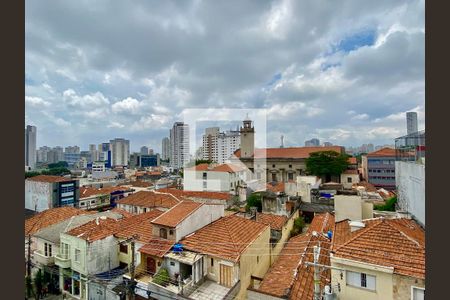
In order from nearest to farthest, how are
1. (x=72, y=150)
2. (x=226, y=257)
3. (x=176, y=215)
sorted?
(x=226, y=257) < (x=176, y=215) < (x=72, y=150)

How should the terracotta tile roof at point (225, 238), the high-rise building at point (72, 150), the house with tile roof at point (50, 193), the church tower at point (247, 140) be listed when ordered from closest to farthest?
the terracotta tile roof at point (225, 238) → the house with tile roof at point (50, 193) → the church tower at point (247, 140) → the high-rise building at point (72, 150)

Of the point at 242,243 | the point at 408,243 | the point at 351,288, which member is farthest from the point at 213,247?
the point at 408,243

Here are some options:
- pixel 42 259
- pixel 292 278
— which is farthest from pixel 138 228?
pixel 292 278

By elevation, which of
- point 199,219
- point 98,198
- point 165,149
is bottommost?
point 98,198

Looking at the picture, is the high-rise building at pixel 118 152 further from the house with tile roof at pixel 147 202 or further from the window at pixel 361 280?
the window at pixel 361 280

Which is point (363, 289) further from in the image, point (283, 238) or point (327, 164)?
point (327, 164)

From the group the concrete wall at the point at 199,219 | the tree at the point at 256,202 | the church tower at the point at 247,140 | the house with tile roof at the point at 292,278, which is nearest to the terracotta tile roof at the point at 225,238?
the concrete wall at the point at 199,219

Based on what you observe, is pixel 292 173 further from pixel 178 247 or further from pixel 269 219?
pixel 178 247
